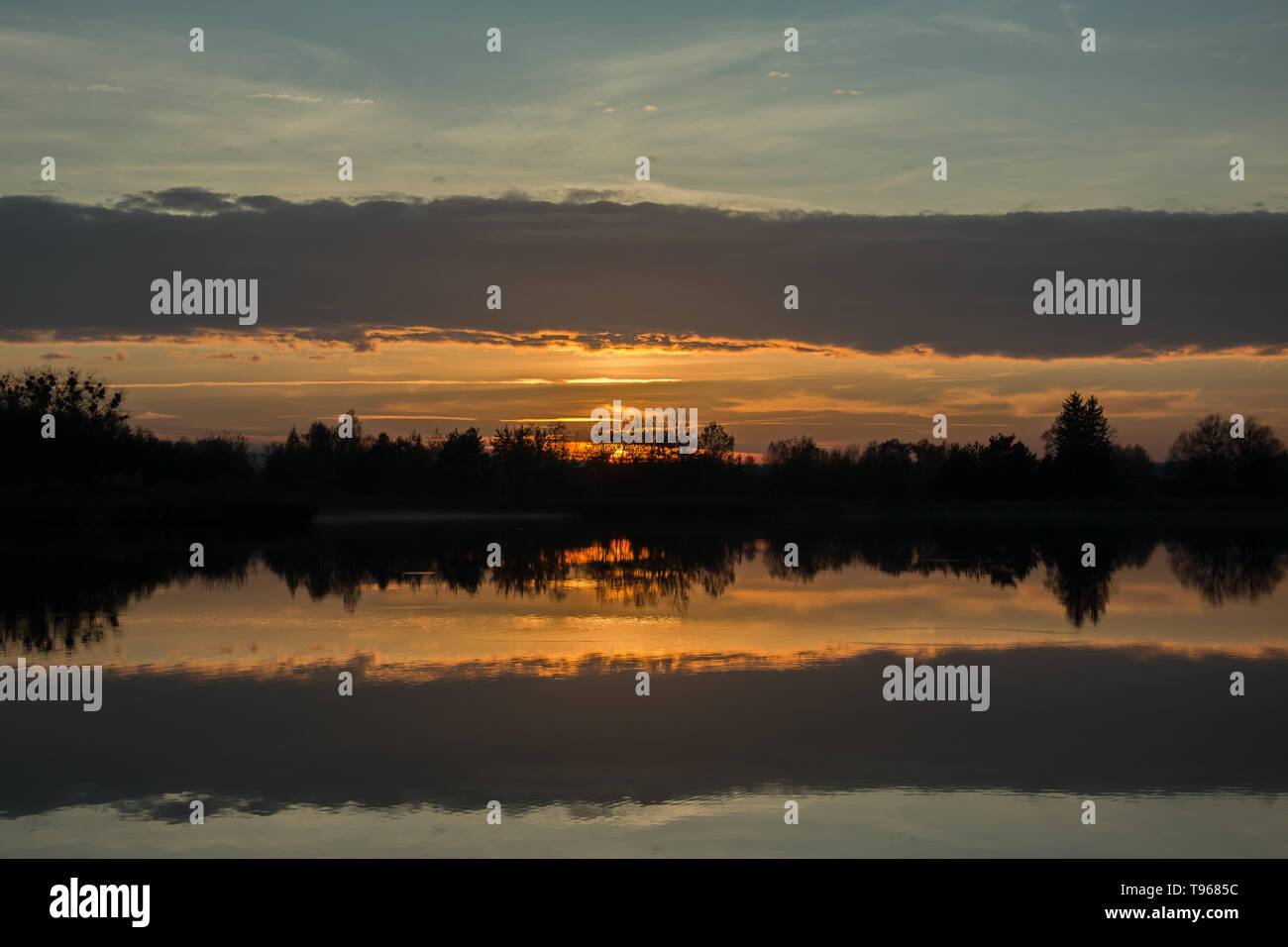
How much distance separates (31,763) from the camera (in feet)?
31.6

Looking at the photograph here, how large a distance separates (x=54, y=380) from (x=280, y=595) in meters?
60.4

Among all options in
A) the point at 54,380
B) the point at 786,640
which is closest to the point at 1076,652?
the point at 786,640

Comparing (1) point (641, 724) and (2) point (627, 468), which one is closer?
(1) point (641, 724)

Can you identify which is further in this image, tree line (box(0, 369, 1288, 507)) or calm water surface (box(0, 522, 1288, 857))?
tree line (box(0, 369, 1288, 507))

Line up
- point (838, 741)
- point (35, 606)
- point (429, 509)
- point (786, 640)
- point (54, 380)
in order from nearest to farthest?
1. point (838, 741)
2. point (786, 640)
3. point (35, 606)
4. point (54, 380)
5. point (429, 509)

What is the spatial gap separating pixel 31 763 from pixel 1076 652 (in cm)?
1238

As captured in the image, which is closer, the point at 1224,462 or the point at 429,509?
the point at 429,509

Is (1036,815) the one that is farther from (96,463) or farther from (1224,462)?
(1224,462)

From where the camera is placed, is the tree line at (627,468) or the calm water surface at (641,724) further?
the tree line at (627,468)

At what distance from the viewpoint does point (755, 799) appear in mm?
8555
